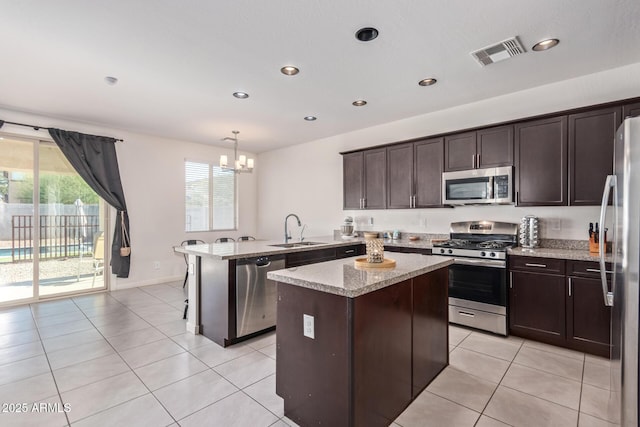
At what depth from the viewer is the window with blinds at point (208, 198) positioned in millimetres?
6062

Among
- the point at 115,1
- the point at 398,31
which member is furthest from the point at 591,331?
the point at 115,1

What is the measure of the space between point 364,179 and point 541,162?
7.64 feet

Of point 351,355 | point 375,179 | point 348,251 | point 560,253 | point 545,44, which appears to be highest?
point 545,44

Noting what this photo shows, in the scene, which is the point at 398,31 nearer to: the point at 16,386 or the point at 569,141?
the point at 569,141

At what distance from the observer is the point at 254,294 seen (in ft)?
10.3

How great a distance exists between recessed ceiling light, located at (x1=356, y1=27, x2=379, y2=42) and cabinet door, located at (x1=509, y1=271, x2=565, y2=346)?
270 centimetres

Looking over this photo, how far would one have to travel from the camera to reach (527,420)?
1899 mm

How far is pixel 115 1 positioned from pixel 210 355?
284 cm

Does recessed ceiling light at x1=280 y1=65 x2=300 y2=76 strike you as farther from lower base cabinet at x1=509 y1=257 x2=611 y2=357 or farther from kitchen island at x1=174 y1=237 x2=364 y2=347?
lower base cabinet at x1=509 y1=257 x2=611 y2=357

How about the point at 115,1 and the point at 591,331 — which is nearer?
the point at 115,1

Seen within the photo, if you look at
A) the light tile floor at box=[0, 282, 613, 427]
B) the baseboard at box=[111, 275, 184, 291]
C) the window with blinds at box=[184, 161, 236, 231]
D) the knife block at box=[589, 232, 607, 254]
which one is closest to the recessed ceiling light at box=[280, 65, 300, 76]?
the light tile floor at box=[0, 282, 613, 427]

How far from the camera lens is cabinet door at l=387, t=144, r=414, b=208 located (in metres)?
4.34

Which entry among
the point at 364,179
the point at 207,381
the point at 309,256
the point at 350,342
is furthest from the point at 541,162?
the point at 207,381

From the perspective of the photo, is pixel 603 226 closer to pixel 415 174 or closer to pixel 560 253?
pixel 560 253
